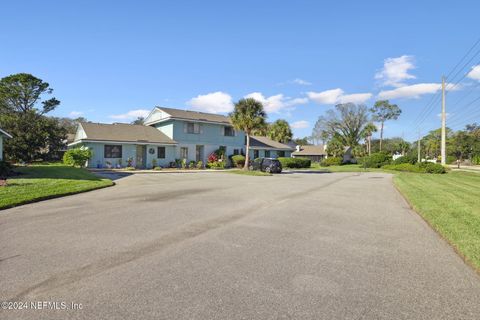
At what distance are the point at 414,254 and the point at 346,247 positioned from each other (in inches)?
45.7

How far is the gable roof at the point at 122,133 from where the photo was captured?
99.1 feet

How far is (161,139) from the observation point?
1331 inches

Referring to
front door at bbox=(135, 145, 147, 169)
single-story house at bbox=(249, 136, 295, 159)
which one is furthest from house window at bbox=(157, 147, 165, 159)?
single-story house at bbox=(249, 136, 295, 159)

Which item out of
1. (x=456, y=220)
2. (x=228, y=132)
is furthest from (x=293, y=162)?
(x=456, y=220)

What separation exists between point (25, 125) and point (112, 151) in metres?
11.6

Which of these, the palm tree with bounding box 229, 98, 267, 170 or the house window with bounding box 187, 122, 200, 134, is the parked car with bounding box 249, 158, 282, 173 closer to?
the palm tree with bounding box 229, 98, 267, 170

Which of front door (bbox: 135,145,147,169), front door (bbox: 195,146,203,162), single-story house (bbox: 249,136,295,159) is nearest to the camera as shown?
front door (bbox: 135,145,147,169)

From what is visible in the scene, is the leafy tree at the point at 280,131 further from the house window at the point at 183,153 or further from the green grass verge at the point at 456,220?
the green grass verge at the point at 456,220

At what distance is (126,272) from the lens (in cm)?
426

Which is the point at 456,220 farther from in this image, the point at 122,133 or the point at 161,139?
the point at 122,133

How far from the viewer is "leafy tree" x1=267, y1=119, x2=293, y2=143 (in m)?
64.2

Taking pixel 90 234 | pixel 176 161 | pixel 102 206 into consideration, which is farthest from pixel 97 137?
pixel 90 234

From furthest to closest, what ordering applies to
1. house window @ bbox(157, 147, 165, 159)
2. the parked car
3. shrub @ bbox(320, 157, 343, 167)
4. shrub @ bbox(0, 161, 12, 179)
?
shrub @ bbox(320, 157, 343, 167)
house window @ bbox(157, 147, 165, 159)
the parked car
shrub @ bbox(0, 161, 12, 179)

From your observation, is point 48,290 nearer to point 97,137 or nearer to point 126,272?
point 126,272
